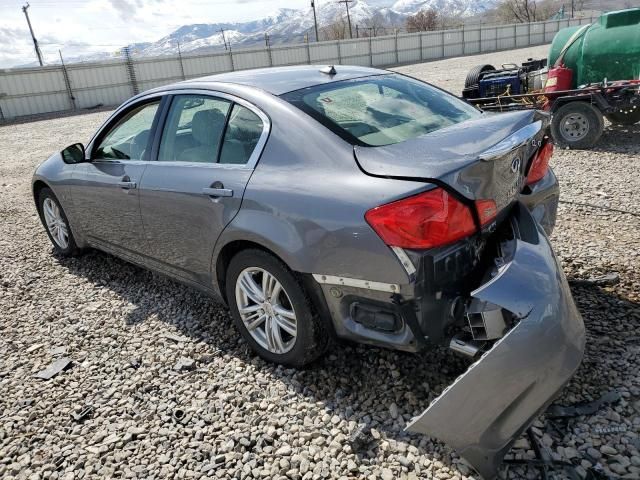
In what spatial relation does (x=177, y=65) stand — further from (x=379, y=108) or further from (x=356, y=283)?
(x=356, y=283)

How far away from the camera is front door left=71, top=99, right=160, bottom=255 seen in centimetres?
363

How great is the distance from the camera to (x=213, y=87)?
10.5ft

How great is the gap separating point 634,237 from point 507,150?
2677 millimetres

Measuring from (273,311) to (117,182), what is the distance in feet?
5.49

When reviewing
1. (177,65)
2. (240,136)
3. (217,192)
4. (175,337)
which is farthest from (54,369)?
(177,65)

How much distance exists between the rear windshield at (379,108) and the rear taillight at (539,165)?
1.47 ft

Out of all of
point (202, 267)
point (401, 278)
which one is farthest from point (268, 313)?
point (401, 278)

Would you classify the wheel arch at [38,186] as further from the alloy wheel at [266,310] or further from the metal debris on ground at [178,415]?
the metal debris on ground at [178,415]

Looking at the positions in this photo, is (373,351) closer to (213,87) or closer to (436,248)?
(436,248)

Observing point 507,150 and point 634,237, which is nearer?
point 507,150

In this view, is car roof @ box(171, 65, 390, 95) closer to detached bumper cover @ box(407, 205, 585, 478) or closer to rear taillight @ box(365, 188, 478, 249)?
rear taillight @ box(365, 188, 478, 249)

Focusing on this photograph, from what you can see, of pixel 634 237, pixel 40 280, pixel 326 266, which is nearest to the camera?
pixel 326 266

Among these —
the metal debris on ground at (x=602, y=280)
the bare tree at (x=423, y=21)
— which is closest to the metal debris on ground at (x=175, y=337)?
the metal debris on ground at (x=602, y=280)

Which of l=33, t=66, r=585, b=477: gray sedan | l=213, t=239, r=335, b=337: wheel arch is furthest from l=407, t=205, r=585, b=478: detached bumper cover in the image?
l=213, t=239, r=335, b=337: wheel arch
